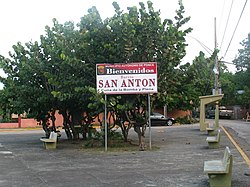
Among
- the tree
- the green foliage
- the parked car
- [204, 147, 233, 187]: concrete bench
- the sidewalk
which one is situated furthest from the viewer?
the tree

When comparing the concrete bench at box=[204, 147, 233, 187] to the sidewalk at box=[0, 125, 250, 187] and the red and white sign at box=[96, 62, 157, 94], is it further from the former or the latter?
the red and white sign at box=[96, 62, 157, 94]

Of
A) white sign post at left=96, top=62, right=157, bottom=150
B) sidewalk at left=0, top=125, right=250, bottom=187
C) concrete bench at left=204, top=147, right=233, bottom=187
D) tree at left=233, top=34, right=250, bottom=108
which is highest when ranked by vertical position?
tree at left=233, top=34, right=250, bottom=108

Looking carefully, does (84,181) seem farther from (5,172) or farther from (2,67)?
(2,67)

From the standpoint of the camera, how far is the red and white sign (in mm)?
17016

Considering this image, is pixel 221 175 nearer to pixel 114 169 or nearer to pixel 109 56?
pixel 114 169

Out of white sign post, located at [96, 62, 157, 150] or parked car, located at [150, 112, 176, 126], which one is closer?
white sign post, located at [96, 62, 157, 150]

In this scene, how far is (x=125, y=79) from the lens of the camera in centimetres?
1719

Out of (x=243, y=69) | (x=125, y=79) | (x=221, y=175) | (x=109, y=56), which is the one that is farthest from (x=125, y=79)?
(x=243, y=69)

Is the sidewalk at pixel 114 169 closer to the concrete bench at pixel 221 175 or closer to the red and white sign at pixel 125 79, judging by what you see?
the concrete bench at pixel 221 175

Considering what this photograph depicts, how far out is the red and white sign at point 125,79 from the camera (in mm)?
17016

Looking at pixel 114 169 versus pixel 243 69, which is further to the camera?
pixel 243 69

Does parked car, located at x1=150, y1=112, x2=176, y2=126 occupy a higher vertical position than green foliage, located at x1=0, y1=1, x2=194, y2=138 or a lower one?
lower

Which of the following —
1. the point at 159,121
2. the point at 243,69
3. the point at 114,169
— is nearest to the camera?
the point at 114,169

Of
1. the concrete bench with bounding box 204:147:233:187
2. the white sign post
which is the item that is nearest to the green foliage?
the white sign post
